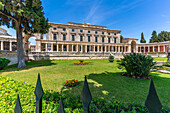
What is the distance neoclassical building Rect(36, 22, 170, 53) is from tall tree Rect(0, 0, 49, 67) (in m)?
22.3

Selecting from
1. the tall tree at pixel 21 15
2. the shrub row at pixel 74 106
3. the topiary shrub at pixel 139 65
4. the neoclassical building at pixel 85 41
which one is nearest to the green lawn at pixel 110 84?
the topiary shrub at pixel 139 65

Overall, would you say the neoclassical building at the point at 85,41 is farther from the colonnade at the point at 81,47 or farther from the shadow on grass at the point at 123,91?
the shadow on grass at the point at 123,91

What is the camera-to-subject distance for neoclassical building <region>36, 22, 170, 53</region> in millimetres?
38219

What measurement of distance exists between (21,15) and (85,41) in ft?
114

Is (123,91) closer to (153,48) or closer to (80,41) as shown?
(80,41)

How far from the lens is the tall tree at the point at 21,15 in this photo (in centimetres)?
981

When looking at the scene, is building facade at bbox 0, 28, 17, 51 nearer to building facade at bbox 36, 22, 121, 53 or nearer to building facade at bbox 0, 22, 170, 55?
building facade at bbox 0, 22, 170, 55

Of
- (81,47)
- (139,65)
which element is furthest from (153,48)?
(139,65)

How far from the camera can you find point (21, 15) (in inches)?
394

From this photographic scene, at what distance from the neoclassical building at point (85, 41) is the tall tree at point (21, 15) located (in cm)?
2225

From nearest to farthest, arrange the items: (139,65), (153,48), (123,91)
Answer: (123,91) < (139,65) < (153,48)

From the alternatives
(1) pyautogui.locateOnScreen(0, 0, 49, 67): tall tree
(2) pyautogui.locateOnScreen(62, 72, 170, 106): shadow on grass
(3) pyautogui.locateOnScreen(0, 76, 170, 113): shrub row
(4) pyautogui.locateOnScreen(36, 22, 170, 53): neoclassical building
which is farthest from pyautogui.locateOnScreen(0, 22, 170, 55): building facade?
(3) pyautogui.locateOnScreen(0, 76, 170, 113): shrub row

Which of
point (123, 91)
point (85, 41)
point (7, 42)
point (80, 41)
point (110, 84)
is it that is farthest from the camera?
point (85, 41)

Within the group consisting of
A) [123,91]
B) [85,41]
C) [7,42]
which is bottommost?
[123,91]
